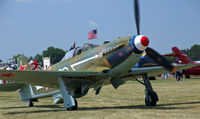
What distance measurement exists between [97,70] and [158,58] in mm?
2383

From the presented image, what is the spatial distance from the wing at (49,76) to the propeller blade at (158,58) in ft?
6.19

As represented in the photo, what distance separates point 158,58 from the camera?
459 inches

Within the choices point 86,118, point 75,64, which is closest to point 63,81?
point 75,64

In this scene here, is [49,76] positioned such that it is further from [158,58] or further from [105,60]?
[158,58]

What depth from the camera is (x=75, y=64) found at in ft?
41.7

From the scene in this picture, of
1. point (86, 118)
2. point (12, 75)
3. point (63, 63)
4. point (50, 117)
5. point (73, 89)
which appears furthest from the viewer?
point (63, 63)

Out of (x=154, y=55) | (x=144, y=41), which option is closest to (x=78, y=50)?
(x=154, y=55)

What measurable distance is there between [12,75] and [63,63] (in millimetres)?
3225

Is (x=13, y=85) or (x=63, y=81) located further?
(x=13, y=85)

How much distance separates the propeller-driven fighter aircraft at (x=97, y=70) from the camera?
10.8 meters

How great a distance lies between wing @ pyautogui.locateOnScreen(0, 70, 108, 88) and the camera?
10.8 meters

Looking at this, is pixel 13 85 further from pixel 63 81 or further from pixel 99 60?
pixel 99 60

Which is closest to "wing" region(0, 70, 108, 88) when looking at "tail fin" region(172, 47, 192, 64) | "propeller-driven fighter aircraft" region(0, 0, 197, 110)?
"propeller-driven fighter aircraft" region(0, 0, 197, 110)

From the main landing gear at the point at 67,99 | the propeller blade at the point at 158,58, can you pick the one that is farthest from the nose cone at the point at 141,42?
the main landing gear at the point at 67,99
